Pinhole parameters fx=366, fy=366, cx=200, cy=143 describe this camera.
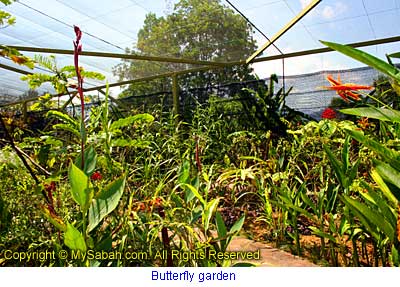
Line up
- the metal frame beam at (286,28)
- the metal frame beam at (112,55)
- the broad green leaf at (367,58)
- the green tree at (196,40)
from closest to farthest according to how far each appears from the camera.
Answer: the broad green leaf at (367,58) → the metal frame beam at (286,28) → the green tree at (196,40) → the metal frame beam at (112,55)

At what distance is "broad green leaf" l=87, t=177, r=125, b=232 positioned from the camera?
42.6 inches

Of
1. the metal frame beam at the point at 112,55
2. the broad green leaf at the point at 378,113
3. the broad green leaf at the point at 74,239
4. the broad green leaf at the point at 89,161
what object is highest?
the metal frame beam at the point at 112,55

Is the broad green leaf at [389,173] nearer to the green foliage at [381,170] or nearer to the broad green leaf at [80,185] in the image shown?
the green foliage at [381,170]

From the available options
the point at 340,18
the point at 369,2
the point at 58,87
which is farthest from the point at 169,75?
the point at 58,87

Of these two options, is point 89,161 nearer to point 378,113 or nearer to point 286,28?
point 378,113

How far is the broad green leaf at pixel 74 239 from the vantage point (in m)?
1.01

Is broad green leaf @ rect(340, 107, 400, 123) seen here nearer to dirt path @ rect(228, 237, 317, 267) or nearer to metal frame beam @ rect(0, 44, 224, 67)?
dirt path @ rect(228, 237, 317, 267)

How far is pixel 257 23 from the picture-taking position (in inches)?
153

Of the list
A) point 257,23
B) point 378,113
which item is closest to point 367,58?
point 378,113

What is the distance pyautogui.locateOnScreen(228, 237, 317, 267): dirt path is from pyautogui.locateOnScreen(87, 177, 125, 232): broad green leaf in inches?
26.1

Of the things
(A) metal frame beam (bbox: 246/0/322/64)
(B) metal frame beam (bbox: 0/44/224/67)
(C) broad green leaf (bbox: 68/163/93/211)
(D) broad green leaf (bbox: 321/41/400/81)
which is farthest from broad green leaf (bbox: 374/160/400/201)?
(B) metal frame beam (bbox: 0/44/224/67)

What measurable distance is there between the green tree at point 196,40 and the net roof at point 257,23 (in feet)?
0.38

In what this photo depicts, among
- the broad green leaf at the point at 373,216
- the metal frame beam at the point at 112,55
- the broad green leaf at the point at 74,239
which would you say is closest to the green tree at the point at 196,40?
the metal frame beam at the point at 112,55
